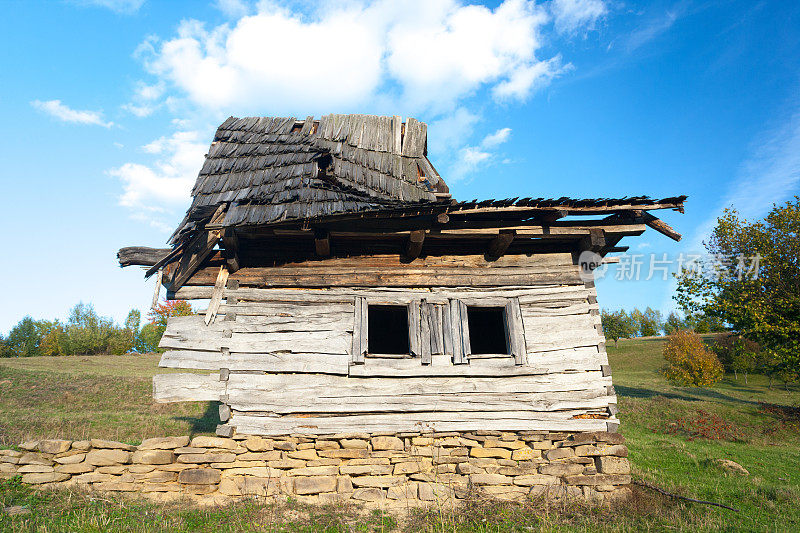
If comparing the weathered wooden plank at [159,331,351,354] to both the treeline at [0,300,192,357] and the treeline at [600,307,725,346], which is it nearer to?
the treeline at [0,300,192,357]

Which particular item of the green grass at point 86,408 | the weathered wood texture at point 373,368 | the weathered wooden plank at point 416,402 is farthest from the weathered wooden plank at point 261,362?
the green grass at point 86,408

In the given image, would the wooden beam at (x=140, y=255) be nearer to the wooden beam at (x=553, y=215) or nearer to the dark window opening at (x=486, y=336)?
the wooden beam at (x=553, y=215)

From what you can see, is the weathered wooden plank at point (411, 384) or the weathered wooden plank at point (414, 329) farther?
the weathered wooden plank at point (414, 329)

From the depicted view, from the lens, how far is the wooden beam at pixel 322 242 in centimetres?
600

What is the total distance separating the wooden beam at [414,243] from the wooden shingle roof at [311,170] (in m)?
0.54

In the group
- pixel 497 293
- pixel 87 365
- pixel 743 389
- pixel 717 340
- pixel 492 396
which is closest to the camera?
pixel 492 396

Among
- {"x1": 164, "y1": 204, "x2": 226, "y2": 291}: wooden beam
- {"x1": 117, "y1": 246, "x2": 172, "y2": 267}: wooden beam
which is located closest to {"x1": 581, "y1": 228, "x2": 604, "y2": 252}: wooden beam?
{"x1": 164, "y1": 204, "x2": 226, "y2": 291}: wooden beam

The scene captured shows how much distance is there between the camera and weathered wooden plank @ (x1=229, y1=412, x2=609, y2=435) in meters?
5.64

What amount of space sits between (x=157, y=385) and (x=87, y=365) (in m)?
21.0

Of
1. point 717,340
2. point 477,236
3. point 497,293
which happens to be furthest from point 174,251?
point 717,340

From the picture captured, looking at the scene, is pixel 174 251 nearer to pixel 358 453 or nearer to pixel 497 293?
pixel 358 453

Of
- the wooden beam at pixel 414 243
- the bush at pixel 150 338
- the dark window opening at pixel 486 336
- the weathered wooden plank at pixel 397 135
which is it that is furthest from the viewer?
the bush at pixel 150 338

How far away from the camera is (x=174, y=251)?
5922mm

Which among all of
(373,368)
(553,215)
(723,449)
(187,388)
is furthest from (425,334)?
(723,449)
